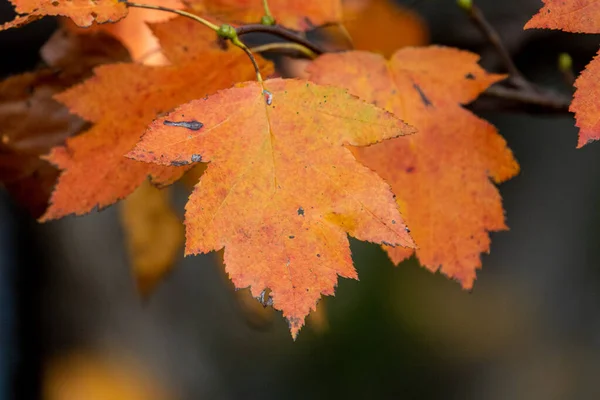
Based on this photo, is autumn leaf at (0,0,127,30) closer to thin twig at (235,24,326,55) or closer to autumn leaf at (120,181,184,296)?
thin twig at (235,24,326,55)

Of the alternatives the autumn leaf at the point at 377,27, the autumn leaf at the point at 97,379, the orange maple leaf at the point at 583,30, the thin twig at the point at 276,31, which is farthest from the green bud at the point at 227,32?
the autumn leaf at the point at 97,379

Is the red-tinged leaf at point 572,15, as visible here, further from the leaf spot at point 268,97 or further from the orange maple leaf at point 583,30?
the leaf spot at point 268,97

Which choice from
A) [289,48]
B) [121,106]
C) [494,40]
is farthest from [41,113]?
[494,40]

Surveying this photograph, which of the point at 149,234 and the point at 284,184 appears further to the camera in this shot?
the point at 149,234

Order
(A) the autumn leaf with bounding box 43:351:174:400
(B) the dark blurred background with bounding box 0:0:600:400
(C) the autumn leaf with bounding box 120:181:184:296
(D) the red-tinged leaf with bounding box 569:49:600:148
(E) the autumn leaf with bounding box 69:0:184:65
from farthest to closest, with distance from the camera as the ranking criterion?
(A) the autumn leaf with bounding box 43:351:174:400, (B) the dark blurred background with bounding box 0:0:600:400, (C) the autumn leaf with bounding box 120:181:184:296, (E) the autumn leaf with bounding box 69:0:184:65, (D) the red-tinged leaf with bounding box 569:49:600:148

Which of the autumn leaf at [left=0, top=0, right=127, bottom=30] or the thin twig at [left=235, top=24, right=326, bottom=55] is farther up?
the autumn leaf at [left=0, top=0, right=127, bottom=30]

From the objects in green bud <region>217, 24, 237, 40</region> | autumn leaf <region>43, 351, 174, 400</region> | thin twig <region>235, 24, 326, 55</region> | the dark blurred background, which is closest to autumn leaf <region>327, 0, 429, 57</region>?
thin twig <region>235, 24, 326, 55</region>

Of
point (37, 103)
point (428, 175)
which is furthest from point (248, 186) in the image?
point (37, 103)

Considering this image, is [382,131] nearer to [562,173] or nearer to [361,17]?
[361,17]

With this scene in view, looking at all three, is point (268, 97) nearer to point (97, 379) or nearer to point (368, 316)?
point (368, 316)
